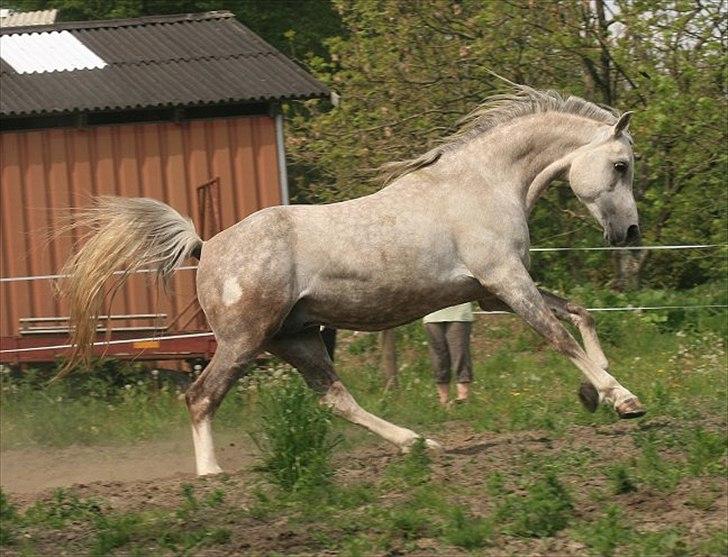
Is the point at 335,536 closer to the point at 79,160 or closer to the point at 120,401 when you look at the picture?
the point at 120,401

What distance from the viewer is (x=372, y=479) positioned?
7.30 metres

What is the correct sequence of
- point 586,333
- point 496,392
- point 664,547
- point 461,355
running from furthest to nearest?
point 496,392, point 461,355, point 586,333, point 664,547

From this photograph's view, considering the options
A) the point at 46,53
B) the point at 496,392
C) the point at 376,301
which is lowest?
the point at 496,392

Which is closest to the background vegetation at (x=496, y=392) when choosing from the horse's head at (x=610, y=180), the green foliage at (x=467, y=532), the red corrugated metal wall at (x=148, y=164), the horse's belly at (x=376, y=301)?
the green foliage at (x=467, y=532)

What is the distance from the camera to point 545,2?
15.1m

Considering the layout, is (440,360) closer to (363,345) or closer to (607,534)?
(363,345)

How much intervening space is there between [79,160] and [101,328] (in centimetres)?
192

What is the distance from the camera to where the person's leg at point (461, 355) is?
11391mm

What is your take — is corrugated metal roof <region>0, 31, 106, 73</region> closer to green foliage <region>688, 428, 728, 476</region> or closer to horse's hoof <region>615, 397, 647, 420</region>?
horse's hoof <region>615, 397, 647, 420</region>

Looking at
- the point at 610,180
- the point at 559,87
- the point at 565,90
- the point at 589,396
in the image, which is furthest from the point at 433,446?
the point at 559,87

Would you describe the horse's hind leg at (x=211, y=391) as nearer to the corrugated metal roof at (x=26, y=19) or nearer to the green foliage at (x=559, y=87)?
the green foliage at (x=559, y=87)

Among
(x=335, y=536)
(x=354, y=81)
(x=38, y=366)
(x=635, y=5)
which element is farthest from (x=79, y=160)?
(x=335, y=536)

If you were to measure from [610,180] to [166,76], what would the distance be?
25.4 feet

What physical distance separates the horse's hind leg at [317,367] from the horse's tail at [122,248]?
0.81m
